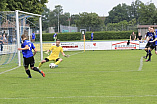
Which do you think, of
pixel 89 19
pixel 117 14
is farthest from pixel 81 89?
pixel 117 14

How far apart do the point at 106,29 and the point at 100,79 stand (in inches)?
2356

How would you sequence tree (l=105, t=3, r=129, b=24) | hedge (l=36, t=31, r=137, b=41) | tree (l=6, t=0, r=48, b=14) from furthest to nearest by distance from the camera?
tree (l=105, t=3, r=129, b=24) < hedge (l=36, t=31, r=137, b=41) < tree (l=6, t=0, r=48, b=14)

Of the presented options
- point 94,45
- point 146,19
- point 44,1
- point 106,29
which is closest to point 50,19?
point 146,19

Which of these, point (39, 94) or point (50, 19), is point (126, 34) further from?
point (50, 19)

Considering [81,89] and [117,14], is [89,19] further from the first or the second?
[81,89]

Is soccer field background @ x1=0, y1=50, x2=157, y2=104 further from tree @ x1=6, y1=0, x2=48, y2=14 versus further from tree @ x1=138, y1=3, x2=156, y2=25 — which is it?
tree @ x1=138, y1=3, x2=156, y2=25

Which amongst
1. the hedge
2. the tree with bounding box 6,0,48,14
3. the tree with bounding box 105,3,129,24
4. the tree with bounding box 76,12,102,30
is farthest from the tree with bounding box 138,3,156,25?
the tree with bounding box 6,0,48,14

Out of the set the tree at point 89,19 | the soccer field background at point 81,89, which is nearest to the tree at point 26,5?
the soccer field background at point 81,89

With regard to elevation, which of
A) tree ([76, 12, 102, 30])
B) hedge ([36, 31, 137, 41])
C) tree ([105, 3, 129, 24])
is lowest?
hedge ([36, 31, 137, 41])

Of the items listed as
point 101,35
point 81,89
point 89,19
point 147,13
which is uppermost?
point 147,13

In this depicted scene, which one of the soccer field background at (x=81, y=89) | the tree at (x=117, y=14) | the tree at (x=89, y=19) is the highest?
the tree at (x=117, y=14)

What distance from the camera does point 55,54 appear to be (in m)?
16.0

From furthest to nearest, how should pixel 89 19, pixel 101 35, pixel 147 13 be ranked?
pixel 89 19
pixel 147 13
pixel 101 35

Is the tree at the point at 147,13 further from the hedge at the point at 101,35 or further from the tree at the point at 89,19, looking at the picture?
the hedge at the point at 101,35
